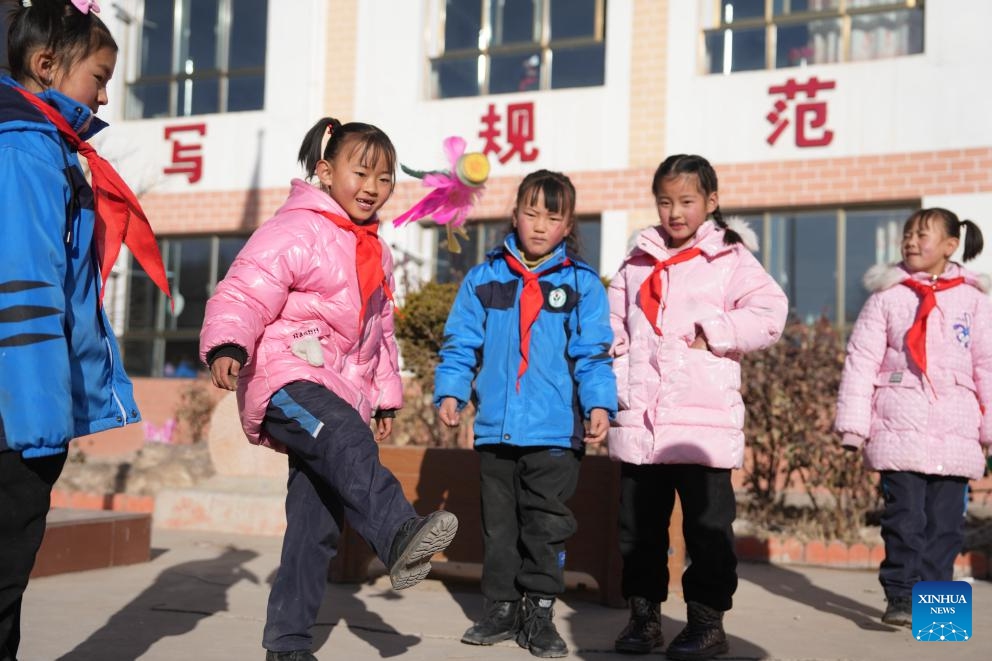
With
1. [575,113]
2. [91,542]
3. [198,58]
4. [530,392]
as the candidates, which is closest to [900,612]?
[530,392]

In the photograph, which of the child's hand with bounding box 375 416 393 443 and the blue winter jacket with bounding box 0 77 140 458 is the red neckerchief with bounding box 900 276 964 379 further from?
the blue winter jacket with bounding box 0 77 140 458

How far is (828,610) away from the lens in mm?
4852

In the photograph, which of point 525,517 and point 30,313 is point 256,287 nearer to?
point 30,313

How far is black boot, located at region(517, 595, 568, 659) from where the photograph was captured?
3799mm

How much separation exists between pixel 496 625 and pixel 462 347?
1.00 meters

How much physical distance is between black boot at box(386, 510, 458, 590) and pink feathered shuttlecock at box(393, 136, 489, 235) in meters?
2.50

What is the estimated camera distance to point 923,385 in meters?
4.49

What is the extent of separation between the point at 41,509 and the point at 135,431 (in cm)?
1099

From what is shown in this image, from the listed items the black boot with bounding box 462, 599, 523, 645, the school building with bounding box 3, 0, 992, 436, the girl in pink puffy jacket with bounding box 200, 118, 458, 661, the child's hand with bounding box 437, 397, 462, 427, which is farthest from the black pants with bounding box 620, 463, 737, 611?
the school building with bounding box 3, 0, 992, 436

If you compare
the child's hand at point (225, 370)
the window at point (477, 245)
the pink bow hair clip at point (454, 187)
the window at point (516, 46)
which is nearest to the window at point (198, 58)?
the window at point (516, 46)

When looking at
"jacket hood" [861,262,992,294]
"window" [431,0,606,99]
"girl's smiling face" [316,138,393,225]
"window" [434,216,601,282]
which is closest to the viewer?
"girl's smiling face" [316,138,393,225]

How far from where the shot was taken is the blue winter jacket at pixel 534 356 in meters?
3.96

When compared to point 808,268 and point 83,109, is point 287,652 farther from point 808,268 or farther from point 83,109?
point 808,268

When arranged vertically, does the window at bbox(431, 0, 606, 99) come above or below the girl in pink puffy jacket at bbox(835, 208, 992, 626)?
above
